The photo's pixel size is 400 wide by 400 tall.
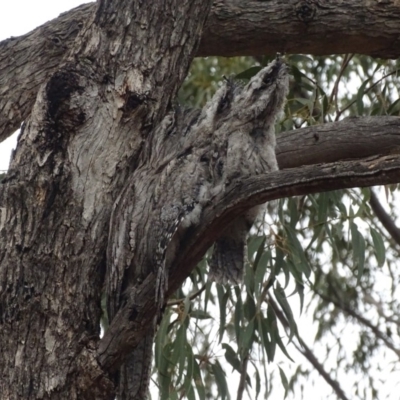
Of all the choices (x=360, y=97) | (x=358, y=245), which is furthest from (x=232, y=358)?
(x=360, y=97)

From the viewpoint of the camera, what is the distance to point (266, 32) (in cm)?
320

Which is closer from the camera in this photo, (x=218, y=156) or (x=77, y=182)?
(x=77, y=182)

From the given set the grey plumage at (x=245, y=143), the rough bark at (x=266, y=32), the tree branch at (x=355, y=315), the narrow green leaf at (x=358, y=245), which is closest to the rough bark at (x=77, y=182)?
the grey plumage at (x=245, y=143)

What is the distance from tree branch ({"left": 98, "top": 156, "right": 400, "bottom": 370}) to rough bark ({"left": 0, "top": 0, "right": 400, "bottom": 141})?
1161 mm

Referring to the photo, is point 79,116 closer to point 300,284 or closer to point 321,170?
point 321,170

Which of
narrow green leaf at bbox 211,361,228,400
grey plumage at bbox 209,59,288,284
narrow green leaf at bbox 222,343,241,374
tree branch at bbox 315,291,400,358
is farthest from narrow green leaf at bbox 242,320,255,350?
tree branch at bbox 315,291,400,358

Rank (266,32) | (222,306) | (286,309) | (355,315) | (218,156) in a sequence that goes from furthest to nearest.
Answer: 1. (355,315)
2. (222,306)
3. (286,309)
4. (266,32)
5. (218,156)

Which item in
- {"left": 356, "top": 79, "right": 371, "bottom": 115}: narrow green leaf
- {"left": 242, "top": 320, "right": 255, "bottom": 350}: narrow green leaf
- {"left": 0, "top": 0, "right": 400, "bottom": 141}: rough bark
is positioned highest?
{"left": 356, "top": 79, "right": 371, "bottom": 115}: narrow green leaf

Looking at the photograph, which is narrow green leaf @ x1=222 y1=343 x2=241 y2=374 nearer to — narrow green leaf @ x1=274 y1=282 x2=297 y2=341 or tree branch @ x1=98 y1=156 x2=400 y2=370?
narrow green leaf @ x1=274 y1=282 x2=297 y2=341

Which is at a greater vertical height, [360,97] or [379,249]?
[360,97]

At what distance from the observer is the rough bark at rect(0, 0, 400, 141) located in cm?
309

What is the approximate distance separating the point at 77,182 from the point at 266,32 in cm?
119

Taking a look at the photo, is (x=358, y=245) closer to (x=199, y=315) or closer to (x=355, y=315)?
(x=199, y=315)

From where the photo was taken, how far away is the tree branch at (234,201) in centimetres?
195
